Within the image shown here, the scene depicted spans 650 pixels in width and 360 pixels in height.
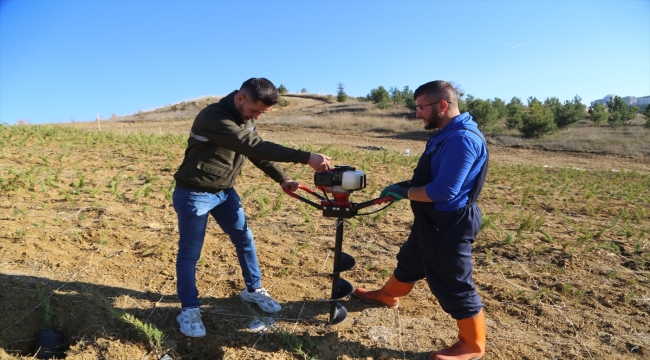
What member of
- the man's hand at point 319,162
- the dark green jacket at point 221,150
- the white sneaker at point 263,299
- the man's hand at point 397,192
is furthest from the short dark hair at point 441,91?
the white sneaker at point 263,299

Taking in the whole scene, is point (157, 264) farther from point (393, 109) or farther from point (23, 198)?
point (393, 109)

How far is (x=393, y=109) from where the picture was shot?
3784 cm

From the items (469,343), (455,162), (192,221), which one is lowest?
(469,343)

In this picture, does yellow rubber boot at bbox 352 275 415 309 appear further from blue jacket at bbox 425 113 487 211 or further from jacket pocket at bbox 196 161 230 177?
jacket pocket at bbox 196 161 230 177

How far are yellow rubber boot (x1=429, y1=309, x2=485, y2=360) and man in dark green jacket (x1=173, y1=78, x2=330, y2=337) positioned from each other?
138 centimetres

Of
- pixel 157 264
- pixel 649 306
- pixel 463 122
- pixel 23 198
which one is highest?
pixel 463 122

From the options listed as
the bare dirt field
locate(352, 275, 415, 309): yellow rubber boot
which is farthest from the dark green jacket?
locate(352, 275, 415, 309): yellow rubber boot

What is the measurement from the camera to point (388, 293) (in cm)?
351

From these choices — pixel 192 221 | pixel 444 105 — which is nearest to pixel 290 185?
pixel 192 221

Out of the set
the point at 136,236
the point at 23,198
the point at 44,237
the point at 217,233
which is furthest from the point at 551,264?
the point at 23,198

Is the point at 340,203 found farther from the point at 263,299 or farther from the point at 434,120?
the point at 263,299

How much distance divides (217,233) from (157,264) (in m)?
0.91

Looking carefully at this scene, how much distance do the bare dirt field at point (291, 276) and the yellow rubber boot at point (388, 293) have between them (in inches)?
3.3

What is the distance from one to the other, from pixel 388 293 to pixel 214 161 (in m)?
1.74
